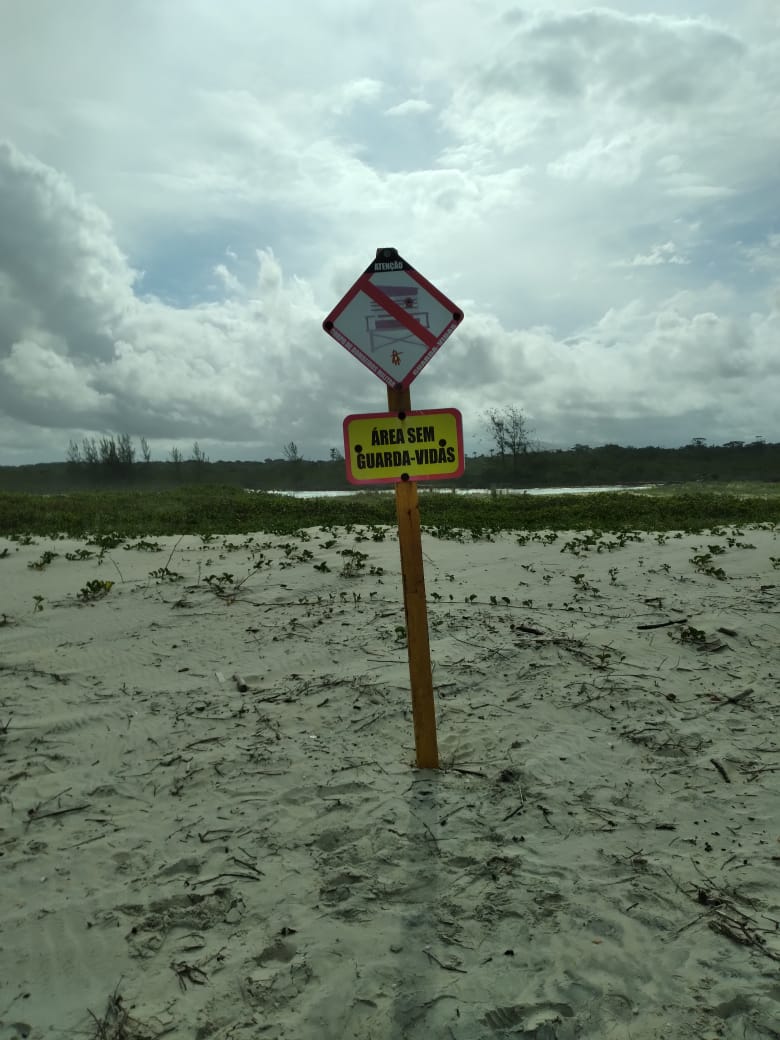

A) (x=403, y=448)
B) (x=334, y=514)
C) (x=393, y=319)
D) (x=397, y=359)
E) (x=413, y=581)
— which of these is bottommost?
(x=413, y=581)

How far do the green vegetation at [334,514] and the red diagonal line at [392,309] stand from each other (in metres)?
8.78

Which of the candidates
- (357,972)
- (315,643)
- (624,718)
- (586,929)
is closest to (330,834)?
(357,972)

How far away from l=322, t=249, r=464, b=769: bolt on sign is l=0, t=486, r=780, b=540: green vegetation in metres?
8.71

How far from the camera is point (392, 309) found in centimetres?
393

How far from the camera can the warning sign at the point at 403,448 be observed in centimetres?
392

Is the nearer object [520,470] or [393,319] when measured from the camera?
[393,319]

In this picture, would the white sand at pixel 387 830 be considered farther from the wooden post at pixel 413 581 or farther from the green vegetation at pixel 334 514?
the green vegetation at pixel 334 514

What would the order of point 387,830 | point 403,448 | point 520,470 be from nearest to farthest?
point 387,830
point 403,448
point 520,470

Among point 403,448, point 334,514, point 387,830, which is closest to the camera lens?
point 387,830

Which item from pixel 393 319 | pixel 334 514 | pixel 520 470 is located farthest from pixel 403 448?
pixel 520 470

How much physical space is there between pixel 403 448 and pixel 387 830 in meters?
2.06

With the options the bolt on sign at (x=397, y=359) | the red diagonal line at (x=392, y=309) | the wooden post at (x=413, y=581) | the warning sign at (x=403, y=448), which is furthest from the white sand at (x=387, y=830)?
the red diagonal line at (x=392, y=309)

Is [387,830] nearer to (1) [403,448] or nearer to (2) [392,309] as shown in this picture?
(1) [403,448]

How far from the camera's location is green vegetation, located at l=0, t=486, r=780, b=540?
16.0 m
